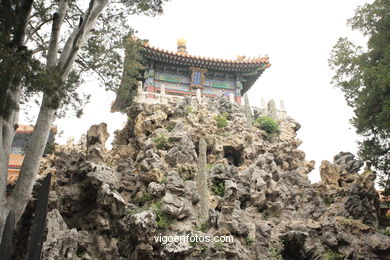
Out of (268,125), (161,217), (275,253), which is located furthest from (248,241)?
(268,125)

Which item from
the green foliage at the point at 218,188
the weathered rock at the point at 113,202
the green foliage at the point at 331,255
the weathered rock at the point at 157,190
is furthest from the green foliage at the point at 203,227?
the green foliage at the point at 331,255

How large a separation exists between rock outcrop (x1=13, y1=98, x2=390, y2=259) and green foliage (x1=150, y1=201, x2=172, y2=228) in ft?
0.14

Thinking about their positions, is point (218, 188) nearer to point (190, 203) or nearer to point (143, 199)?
point (190, 203)

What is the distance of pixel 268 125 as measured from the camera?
18984mm

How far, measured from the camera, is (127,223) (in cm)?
969

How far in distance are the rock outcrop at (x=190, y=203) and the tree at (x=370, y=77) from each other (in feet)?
8.79

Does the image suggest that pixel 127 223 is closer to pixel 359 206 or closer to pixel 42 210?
pixel 42 210

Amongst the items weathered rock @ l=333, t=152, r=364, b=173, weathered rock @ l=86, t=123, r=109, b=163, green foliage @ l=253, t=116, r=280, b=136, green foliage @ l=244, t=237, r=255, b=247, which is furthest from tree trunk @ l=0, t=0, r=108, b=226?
green foliage @ l=253, t=116, r=280, b=136

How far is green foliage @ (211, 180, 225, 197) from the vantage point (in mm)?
11938

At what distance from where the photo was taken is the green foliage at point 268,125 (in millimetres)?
18953

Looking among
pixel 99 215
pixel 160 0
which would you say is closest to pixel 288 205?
pixel 99 215

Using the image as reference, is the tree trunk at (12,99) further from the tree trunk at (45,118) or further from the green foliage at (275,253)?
the green foliage at (275,253)

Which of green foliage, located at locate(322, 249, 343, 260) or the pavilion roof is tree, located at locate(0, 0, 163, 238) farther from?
the pavilion roof

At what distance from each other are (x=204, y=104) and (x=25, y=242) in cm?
1141
